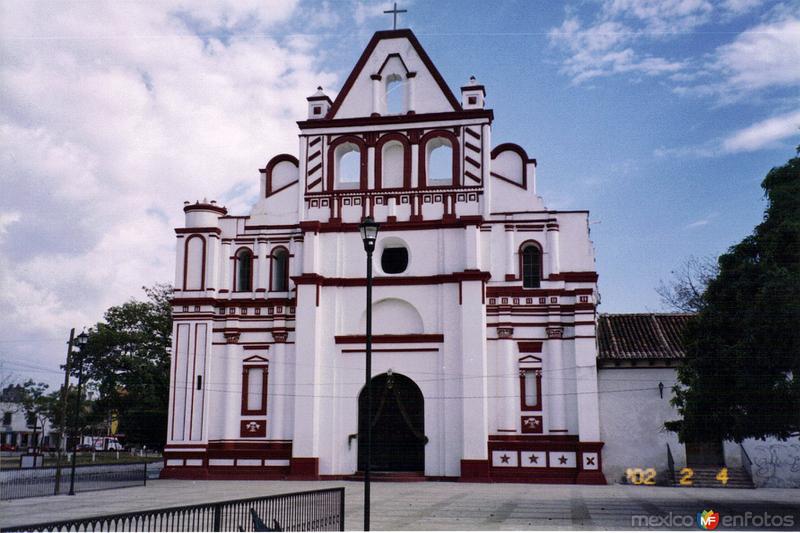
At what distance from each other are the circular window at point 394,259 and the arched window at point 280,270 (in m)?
3.93

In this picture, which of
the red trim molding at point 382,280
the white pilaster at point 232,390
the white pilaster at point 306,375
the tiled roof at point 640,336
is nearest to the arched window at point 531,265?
the red trim molding at point 382,280

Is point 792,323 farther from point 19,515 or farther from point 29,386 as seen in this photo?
point 29,386

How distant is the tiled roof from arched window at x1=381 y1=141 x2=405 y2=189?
33.0 feet

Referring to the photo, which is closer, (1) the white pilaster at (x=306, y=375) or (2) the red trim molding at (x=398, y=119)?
(1) the white pilaster at (x=306, y=375)

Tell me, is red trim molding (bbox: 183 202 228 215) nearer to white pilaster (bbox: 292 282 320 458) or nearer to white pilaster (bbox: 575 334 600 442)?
white pilaster (bbox: 292 282 320 458)

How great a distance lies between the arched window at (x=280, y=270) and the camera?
32719 mm

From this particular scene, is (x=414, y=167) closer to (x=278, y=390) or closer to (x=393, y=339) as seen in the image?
(x=393, y=339)

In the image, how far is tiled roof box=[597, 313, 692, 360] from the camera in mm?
30312

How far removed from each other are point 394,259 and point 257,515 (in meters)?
21.5

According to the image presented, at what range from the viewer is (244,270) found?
33156 millimetres

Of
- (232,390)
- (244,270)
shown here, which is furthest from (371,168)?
(232,390)

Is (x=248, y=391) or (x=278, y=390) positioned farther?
(x=248, y=391)

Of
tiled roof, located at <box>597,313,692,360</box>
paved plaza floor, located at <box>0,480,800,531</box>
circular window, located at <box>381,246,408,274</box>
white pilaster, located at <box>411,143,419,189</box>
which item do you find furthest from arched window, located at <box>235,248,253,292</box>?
tiled roof, located at <box>597,313,692,360</box>

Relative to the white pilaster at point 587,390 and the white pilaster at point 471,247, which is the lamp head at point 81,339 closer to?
the white pilaster at point 471,247
